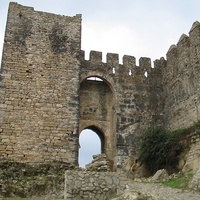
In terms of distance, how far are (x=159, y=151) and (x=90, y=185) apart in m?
5.95

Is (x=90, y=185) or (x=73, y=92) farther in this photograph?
(x=73, y=92)

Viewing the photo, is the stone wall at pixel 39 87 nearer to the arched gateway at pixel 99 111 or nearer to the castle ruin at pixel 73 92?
the castle ruin at pixel 73 92

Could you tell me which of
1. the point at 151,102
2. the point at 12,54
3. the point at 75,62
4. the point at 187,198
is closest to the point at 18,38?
the point at 12,54

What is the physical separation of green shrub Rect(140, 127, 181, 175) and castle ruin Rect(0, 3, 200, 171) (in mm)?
1384

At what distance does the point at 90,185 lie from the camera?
7.44 meters

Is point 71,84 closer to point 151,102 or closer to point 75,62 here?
point 75,62

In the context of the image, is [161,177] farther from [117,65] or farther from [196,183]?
[117,65]

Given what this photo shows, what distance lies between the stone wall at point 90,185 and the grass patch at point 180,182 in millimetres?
2605

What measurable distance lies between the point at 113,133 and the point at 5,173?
685 centimetres

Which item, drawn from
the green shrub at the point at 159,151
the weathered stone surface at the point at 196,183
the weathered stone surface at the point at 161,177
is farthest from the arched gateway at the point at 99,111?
the weathered stone surface at the point at 196,183

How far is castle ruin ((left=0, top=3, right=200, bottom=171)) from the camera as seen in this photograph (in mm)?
12484

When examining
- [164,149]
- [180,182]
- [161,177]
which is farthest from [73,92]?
[180,182]

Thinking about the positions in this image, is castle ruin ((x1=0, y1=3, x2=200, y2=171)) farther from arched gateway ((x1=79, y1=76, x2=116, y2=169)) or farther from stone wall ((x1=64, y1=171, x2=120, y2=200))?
stone wall ((x1=64, y1=171, x2=120, y2=200))

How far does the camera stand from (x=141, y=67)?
55.4 feet
